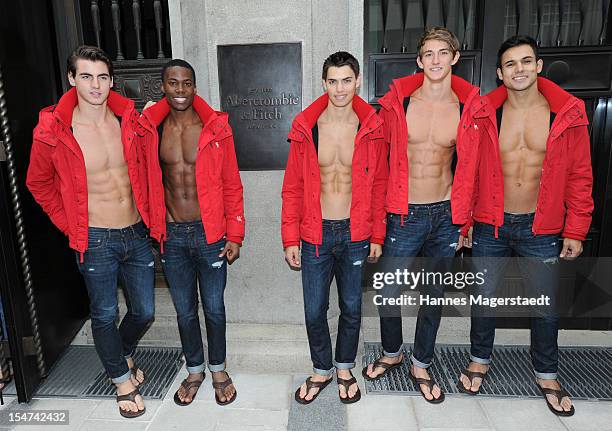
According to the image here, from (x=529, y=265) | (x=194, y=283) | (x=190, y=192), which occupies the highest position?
(x=190, y=192)

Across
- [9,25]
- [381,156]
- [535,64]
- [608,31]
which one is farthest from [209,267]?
[608,31]

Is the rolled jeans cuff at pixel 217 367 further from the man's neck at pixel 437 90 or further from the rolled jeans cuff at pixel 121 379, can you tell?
the man's neck at pixel 437 90

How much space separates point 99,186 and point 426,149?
2632 mm

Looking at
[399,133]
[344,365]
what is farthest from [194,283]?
[399,133]

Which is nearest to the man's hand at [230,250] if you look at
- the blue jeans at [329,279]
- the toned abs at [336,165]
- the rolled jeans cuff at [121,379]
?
the blue jeans at [329,279]

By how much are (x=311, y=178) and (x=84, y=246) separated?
1.87 metres

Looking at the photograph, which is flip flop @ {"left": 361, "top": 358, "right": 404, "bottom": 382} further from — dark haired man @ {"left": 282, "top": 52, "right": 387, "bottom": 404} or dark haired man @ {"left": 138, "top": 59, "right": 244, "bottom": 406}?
dark haired man @ {"left": 138, "top": 59, "right": 244, "bottom": 406}

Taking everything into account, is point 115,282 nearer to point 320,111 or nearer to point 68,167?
point 68,167

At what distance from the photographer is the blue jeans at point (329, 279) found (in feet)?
12.4

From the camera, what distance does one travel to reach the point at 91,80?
3.53m

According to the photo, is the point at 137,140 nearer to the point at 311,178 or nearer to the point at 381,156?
the point at 311,178

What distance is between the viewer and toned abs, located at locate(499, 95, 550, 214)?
3730mm

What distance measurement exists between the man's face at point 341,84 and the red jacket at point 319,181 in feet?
0.52

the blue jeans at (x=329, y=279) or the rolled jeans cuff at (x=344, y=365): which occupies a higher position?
the blue jeans at (x=329, y=279)
